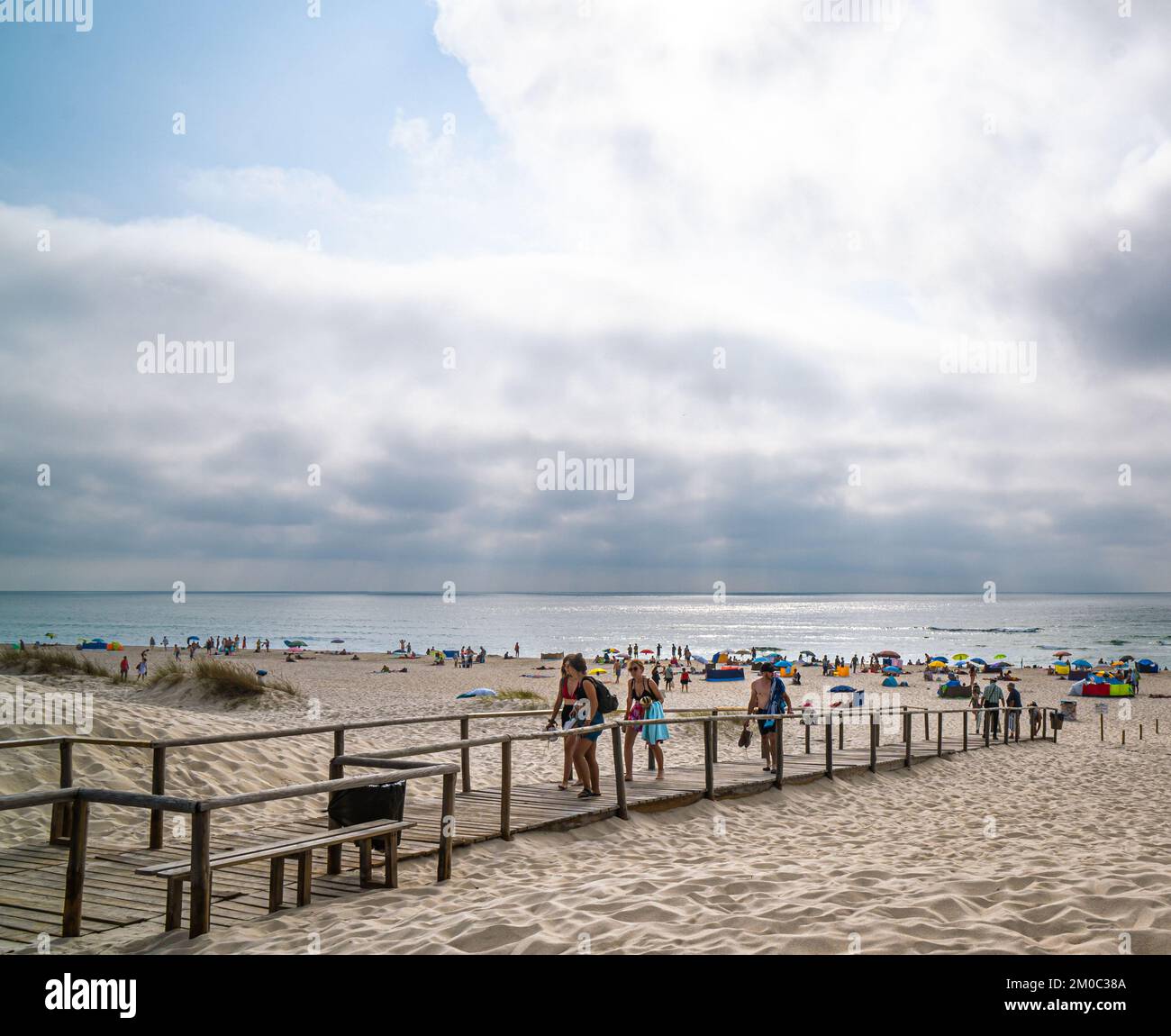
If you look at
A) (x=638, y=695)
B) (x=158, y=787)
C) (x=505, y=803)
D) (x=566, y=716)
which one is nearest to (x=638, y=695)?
(x=638, y=695)

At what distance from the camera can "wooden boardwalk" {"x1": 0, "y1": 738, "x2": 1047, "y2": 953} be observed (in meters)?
5.09

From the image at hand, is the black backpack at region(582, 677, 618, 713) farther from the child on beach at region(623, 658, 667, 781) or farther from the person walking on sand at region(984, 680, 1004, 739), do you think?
the person walking on sand at region(984, 680, 1004, 739)

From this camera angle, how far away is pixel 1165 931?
441 cm

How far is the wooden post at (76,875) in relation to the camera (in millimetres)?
4836

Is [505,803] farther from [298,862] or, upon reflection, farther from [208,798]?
[208,798]

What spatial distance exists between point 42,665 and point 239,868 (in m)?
16.9

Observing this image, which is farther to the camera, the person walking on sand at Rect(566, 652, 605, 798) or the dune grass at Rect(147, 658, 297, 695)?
the dune grass at Rect(147, 658, 297, 695)

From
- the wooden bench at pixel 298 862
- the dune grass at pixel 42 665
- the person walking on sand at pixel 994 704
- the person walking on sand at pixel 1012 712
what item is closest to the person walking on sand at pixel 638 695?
the wooden bench at pixel 298 862

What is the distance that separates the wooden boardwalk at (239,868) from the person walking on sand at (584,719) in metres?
0.20

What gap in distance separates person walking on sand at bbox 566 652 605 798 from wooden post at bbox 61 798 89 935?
4.55m

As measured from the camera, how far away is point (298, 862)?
18.2ft

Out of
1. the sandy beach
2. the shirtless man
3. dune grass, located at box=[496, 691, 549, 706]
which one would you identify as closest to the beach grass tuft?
dune grass, located at box=[496, 691, 549, 706]
